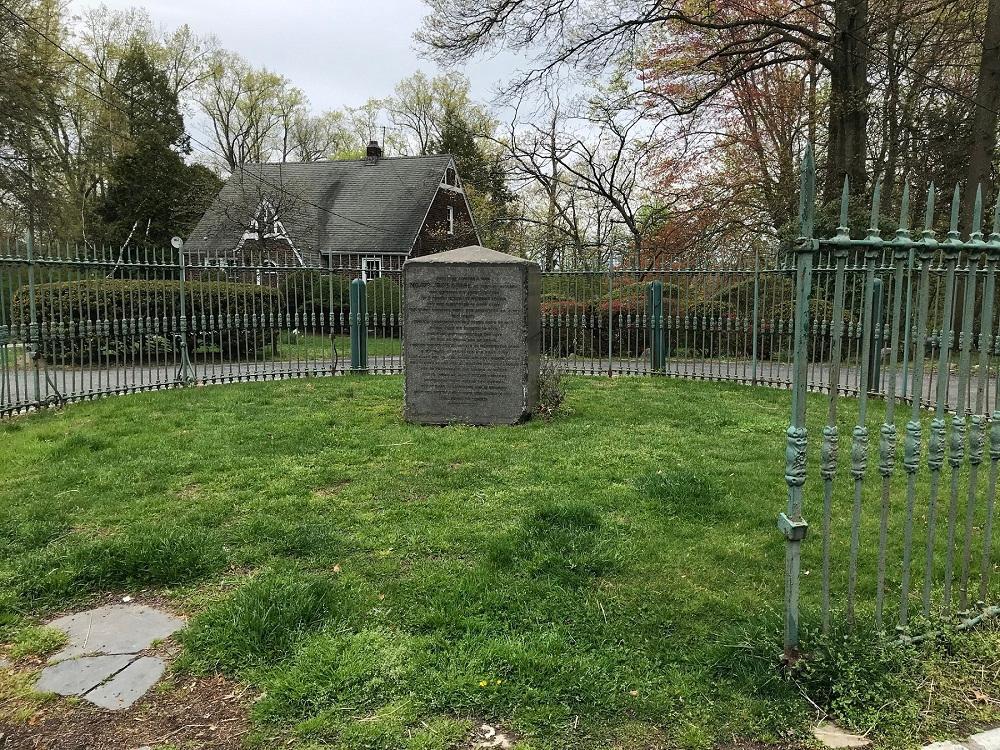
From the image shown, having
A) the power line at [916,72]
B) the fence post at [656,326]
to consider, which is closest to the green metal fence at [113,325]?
the fence post at [656,326]

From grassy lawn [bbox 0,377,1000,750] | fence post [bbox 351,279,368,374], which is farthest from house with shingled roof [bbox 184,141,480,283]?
grassy lawn [bbox 0,377,1000,750]

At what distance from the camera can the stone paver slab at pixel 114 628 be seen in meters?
3.06

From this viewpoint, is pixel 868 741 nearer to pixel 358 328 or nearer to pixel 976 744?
pixel 976 744

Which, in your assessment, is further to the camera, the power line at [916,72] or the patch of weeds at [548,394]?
the power line at [916,72]

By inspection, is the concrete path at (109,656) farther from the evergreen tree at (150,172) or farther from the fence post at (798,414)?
the evergreen tree at (150,172)

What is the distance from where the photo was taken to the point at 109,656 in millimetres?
3006

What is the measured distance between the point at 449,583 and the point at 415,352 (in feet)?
14.2

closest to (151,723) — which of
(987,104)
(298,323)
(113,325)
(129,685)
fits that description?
(129,685)

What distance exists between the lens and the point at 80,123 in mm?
34031

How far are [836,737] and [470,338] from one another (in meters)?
5.54

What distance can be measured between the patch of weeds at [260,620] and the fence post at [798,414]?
6.43ft

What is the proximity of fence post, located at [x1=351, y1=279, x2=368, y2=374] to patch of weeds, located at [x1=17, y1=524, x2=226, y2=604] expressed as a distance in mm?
8193

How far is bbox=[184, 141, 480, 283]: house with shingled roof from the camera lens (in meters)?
31.4

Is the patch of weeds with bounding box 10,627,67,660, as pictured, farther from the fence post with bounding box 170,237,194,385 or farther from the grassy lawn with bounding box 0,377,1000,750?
the fence post with bounding box 170,237,194,385
